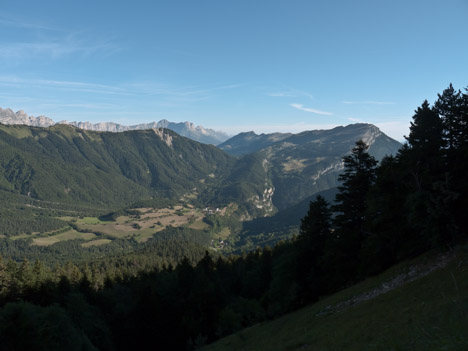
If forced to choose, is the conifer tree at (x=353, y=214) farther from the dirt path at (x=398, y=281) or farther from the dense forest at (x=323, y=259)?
the dirt path at (x=398, y=281)

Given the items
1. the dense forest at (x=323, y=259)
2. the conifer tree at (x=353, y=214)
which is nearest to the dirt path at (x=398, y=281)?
the dense forest at (x=323, y=259)

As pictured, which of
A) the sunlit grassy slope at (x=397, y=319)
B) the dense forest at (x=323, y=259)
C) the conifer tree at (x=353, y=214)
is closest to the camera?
the sunlit grassy slope at (x=397, y=319)

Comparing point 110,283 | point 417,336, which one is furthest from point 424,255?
point 110,283

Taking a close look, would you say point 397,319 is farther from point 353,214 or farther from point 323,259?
point 353,214

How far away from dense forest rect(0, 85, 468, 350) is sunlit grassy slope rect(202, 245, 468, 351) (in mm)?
4385

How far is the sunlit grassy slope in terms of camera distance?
14.1 meters

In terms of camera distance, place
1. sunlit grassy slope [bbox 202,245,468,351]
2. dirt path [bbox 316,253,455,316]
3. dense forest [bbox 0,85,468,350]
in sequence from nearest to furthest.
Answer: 1. sunlit grassy slope [bbox 202,245,468,351]
2. dirt path [bbox 316,253,455,316]
3. dense forest [bbox 0,85,468,350]

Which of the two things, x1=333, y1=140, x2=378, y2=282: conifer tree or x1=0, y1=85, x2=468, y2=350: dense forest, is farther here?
x1=333, y1=140, x2=378, y2=282: conifer tree

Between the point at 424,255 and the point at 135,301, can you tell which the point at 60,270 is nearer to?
the point at 135,301

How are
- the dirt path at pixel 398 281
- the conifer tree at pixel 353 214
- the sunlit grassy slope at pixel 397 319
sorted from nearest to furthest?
the sunlit grassy slope at pixel 397 319, the dirt path at pixel 398 281, the conifer tree at pixel 353 214

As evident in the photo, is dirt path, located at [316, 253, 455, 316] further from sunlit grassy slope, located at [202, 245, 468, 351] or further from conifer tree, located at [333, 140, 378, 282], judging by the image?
conifer tree, located at [333, 140, 378, 282]

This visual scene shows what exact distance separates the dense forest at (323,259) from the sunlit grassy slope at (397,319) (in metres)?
4.39

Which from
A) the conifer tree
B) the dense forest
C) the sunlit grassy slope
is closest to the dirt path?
the sunlit grassy slope

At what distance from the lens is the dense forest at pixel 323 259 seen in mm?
28969
